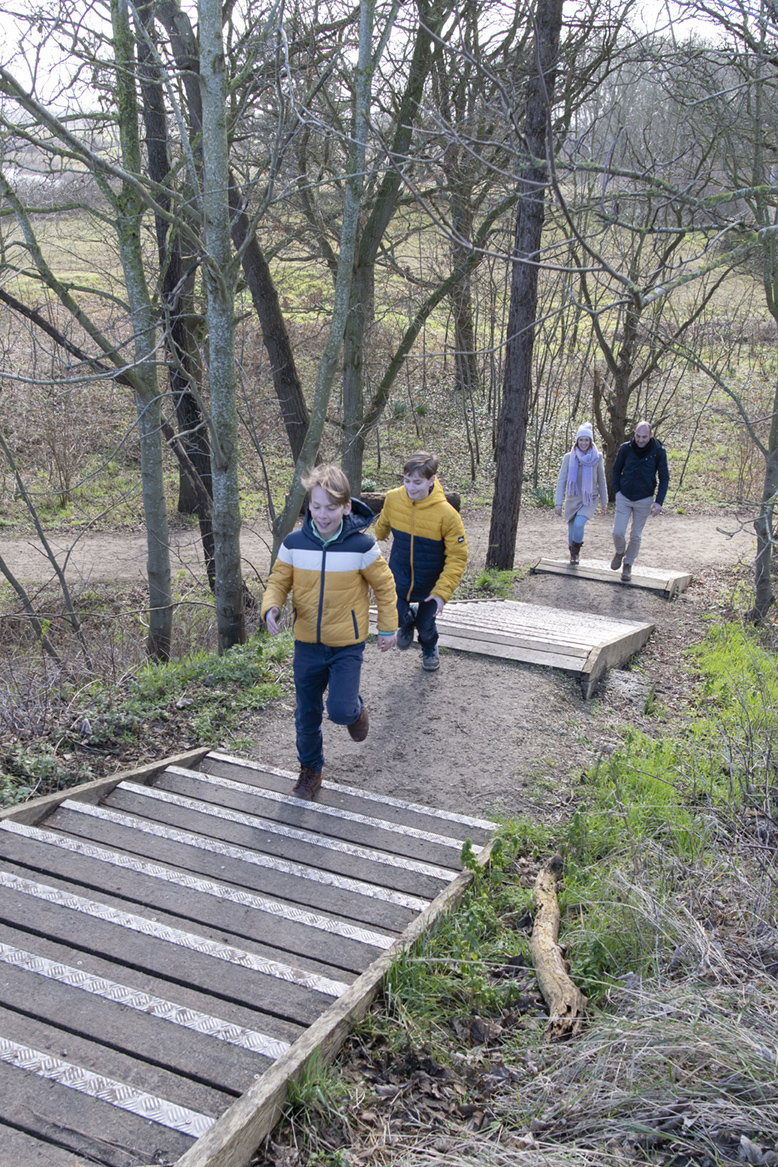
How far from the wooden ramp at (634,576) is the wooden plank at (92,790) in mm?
7186

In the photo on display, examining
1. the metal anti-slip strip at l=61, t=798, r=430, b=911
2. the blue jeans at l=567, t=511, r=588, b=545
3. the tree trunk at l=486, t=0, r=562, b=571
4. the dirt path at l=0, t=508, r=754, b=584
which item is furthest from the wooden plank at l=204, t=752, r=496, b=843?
the dirt path at l=0, t=508, r=754, b=584

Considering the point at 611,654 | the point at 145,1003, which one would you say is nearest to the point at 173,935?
the point at 145,1003

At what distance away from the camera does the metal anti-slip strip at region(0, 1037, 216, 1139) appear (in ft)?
8.11

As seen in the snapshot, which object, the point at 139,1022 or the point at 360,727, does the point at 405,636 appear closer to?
the point at 360,727

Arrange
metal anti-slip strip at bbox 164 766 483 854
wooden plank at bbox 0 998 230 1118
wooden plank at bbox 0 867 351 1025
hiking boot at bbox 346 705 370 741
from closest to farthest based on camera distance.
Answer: wooden plank at bbox 0 998 230 1118 < wooden plank at bbox 0 867 351 1025 < metal anti-slip strip at bbox 164 766 483 854 < hiking boot at bbox 346 705 370 741

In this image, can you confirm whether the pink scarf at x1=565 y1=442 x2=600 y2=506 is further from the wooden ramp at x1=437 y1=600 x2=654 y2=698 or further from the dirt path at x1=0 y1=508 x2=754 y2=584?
the dirt path at x1=0 y1=508 x2=754 y2=584

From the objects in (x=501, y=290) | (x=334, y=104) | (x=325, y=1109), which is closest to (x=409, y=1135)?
(x=325, y=1109)

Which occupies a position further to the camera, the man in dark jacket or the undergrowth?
the man in dark jacket

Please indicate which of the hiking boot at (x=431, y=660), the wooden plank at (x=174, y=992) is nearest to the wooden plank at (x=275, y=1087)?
the wooden plank at (x=174, y=992)

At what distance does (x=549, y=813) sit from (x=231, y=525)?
4750 millimetres

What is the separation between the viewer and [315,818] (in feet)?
15.0

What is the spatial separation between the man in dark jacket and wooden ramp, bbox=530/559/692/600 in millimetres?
543

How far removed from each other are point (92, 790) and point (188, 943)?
5.09ft

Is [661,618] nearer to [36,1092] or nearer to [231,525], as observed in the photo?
[231,525]
